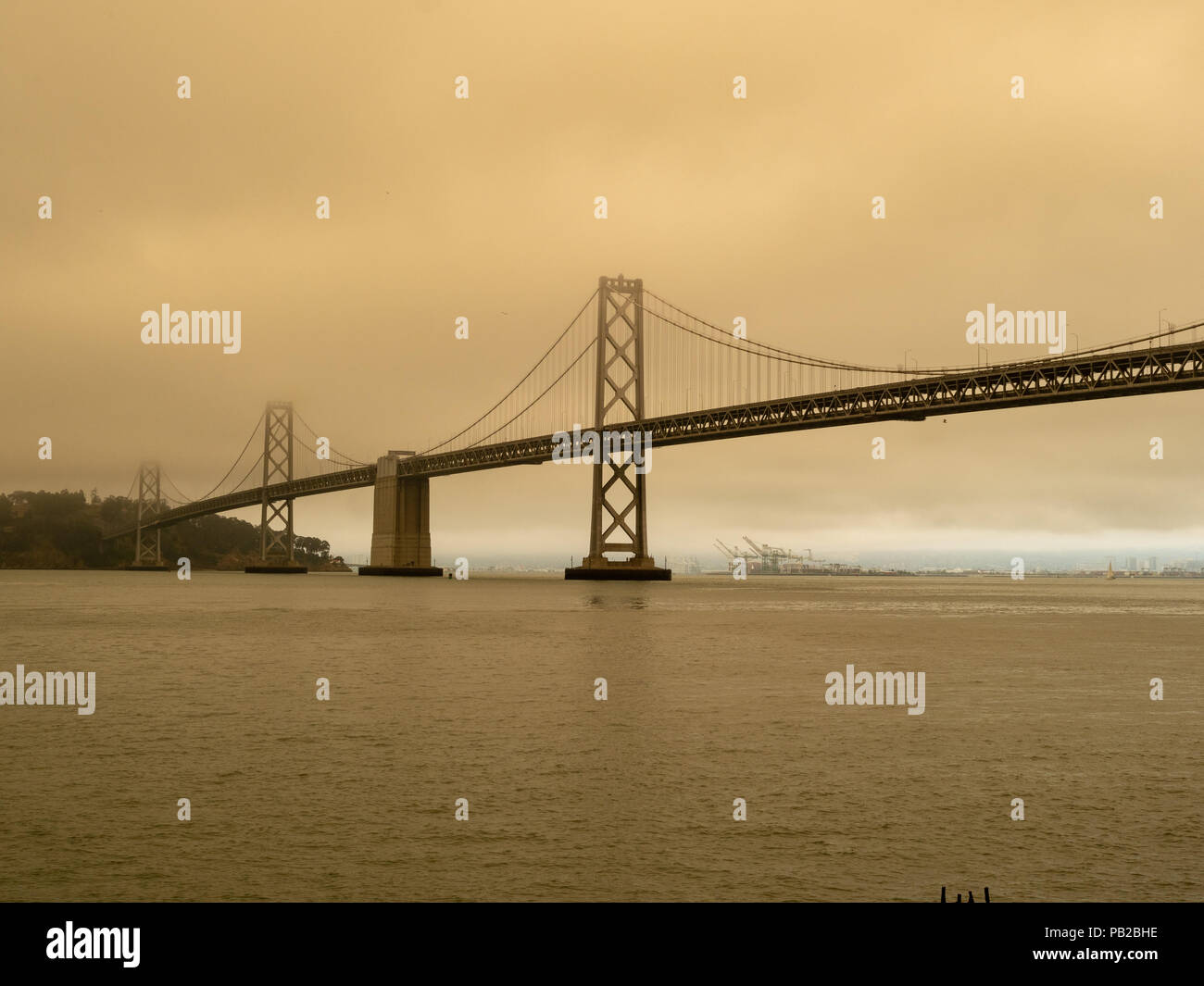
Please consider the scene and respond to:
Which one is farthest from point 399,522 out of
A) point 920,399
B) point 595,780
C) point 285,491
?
point 595,780

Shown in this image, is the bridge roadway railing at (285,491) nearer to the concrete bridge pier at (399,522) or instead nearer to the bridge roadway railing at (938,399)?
the concrete bridge pier at (399,522)

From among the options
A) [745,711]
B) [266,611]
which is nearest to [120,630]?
[266,611]

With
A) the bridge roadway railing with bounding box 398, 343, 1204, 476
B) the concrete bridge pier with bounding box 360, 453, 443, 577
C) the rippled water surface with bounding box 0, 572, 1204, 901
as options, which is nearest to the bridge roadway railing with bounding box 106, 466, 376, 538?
the concrete bridge pier with bounding box 360, 453, 443, 577

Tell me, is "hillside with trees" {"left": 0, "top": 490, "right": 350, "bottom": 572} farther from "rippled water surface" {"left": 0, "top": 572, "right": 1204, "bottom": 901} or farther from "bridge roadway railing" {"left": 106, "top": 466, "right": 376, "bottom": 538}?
"rippled water surface" {"left": 0, "top": 572, "right": 1204, "bottom": 901}

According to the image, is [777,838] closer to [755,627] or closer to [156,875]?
[156,875]

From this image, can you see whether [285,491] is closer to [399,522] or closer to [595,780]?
[399,522]

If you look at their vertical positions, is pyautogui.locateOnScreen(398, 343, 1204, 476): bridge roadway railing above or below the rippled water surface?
above
